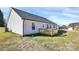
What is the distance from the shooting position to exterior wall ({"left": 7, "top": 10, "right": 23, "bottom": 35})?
2173 millimetres

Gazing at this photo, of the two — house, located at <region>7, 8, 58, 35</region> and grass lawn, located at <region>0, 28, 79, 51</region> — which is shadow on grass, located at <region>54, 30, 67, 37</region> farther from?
house, located at <region>7, 8, 58, 35</region>

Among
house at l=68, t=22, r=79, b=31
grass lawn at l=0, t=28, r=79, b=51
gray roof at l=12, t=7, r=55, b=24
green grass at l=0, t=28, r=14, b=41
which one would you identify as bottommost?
grass lawn at l=0, t=28, r=79, b=51

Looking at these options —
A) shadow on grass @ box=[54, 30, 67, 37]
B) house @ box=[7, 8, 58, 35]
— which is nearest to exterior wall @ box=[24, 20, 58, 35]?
house @ box=[7, 8, 58, 35]

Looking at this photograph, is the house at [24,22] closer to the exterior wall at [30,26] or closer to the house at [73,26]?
the exterior wall at [30,26]

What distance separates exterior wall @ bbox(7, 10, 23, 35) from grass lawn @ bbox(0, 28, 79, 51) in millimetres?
73

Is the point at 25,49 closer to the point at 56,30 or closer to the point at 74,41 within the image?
the point at 56,30

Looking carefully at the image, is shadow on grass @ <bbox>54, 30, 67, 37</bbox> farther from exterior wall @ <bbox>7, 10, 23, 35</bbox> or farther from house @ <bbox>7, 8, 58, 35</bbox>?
exterior wall @ <bbox>7, 10, 23, 35</bbox>

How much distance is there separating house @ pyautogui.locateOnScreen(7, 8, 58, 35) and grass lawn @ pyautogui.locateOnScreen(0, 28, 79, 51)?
0.29 feet

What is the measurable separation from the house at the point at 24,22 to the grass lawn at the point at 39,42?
0.29 ft

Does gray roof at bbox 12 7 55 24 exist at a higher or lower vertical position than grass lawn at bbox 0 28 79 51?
higher

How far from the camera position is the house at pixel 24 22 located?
2170mm

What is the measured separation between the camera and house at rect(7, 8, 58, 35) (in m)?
2.17
